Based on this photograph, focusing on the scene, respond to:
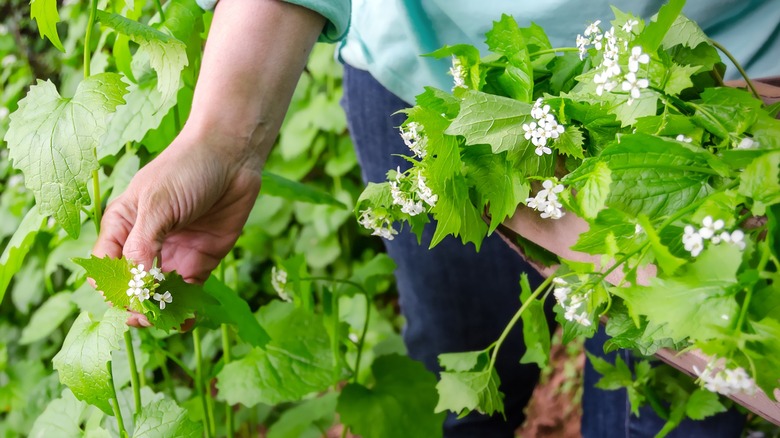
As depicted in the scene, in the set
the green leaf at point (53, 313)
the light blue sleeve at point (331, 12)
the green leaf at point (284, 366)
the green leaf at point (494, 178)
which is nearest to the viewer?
the green leaf at point (494, 178)

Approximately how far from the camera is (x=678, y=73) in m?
0.54

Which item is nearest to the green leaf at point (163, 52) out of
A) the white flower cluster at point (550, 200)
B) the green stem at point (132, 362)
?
the green stem at point (132, 362)

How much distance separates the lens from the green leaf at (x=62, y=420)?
0.94m

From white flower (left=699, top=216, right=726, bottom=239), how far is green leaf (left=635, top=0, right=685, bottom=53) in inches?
6.3

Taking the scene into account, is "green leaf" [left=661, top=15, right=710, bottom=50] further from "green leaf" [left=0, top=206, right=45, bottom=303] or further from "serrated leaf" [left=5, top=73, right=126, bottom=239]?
"green leaf" [left=0, top=206, right=45, bottom=303]

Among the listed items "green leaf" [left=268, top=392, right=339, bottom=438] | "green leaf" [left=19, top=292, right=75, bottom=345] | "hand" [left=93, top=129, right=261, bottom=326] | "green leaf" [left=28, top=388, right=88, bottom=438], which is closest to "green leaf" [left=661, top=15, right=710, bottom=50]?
"hand" [left=93, top=129, right=261, bottom=326]

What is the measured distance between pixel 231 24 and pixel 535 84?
1.21ft

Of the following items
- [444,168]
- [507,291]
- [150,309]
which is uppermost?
[444,168]

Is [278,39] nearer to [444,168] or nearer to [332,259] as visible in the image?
[444,168]

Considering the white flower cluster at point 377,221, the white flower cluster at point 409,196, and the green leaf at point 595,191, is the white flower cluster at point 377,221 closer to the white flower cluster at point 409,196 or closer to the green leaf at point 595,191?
the white flower cluster at point 409,196

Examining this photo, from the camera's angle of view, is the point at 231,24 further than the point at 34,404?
No

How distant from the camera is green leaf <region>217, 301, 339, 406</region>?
41.2 inches

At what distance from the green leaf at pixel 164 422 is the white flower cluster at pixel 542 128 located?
0.49 meters

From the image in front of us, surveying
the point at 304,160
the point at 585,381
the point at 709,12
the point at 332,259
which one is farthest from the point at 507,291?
the point at 304,160
